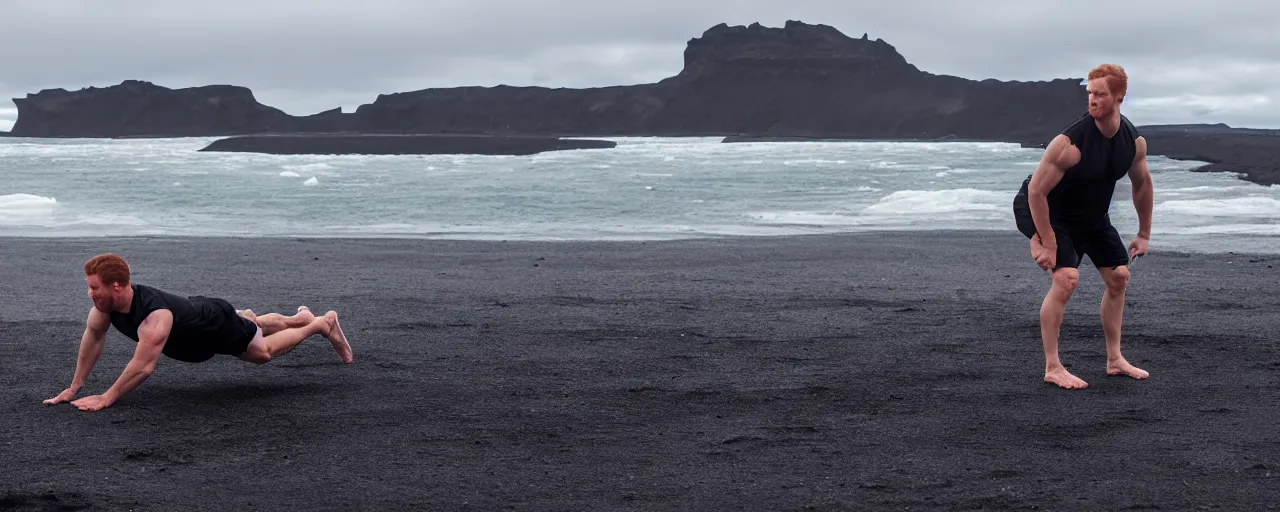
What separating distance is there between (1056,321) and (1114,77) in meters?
1.27

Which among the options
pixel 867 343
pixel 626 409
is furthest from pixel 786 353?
pixel 626 409

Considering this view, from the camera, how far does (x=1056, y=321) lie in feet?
20.9

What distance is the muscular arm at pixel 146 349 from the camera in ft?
19.2

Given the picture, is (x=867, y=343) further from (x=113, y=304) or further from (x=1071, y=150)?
(x=113, y=304)

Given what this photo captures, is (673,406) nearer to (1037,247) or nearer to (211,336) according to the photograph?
(1037,247)

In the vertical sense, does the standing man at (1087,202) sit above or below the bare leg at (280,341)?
above

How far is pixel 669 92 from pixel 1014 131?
185ft

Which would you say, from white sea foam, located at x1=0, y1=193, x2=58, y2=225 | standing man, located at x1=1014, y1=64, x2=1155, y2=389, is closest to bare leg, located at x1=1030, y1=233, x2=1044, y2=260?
standing man, located at x1=1014, y1=64, x2=1155, y2=389

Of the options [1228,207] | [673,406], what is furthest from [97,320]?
[1228,207]

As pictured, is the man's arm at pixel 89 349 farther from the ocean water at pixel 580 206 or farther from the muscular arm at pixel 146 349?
the ocean water at pixel 580 206

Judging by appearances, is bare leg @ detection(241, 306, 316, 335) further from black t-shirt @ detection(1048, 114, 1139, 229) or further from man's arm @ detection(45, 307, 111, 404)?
black t-shirt @ detection(1048, 114, 1139, 229)

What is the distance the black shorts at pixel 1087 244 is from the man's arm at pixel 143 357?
4.12m

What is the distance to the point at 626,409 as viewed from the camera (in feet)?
20.0

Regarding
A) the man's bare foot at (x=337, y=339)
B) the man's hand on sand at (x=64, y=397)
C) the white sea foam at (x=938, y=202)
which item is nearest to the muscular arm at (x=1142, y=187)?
the man's bare foot at (x=337, y=339)
